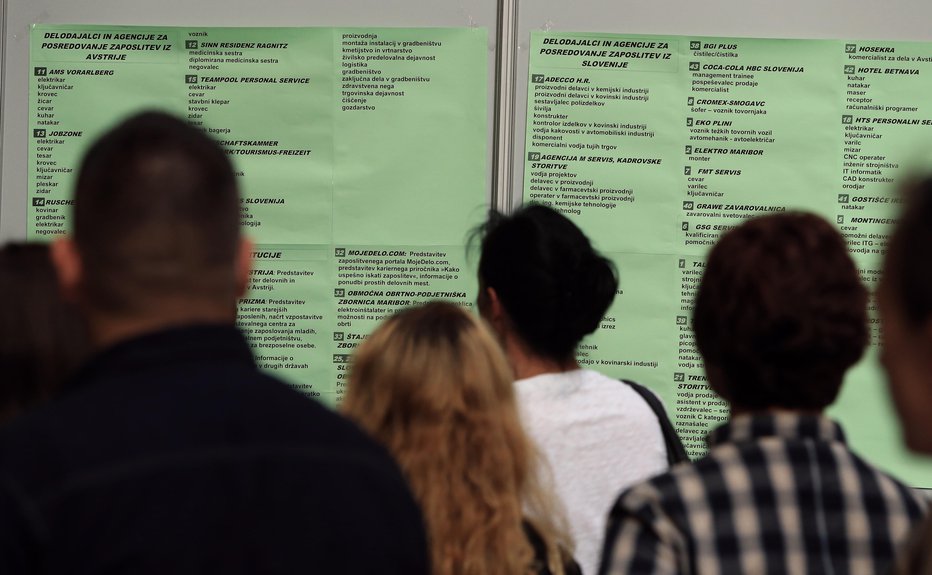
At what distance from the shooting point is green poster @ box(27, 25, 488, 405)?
9.35 feet

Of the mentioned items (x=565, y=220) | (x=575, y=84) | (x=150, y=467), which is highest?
(x=575, y=84)

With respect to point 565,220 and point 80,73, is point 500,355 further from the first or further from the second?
point 80,73

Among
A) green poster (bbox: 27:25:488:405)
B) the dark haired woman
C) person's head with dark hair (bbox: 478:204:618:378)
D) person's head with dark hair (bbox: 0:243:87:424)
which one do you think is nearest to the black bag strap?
the dark haired woman

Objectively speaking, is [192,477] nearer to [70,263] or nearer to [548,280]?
[70,263]

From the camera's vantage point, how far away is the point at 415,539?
1098mm

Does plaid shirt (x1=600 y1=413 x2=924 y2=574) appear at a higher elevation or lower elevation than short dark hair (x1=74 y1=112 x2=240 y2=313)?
lower

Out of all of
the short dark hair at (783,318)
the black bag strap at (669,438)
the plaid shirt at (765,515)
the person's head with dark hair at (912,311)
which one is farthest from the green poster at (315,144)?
the person's head with dark hair at (912,311)

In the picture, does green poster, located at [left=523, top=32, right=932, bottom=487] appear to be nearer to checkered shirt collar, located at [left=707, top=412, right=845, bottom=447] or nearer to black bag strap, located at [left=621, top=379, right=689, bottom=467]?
black bag strap, located at [left=621, top=379, right=689, bottom=467]

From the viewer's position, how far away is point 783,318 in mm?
1350

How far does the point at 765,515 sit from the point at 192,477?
0.68 metres

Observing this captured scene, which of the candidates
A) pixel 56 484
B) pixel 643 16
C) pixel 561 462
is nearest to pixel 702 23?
pixel 643 16

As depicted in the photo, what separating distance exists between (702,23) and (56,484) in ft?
7.45

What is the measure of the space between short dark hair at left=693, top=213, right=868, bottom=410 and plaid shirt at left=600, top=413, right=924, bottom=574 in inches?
2.8

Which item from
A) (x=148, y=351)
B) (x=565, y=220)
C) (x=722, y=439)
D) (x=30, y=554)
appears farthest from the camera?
(x=565, y=220)
